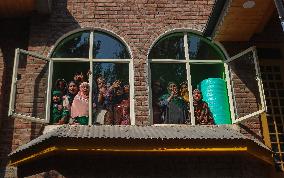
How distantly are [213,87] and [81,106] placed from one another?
9.40 feet

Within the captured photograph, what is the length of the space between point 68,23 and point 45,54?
2.98 feet

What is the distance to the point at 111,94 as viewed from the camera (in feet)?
28.3

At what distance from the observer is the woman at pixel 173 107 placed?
8.52 m

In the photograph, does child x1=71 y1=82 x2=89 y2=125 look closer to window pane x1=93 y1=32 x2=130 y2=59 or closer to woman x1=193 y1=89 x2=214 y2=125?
window pane x1=93 y1=32 x2=130 y2=59

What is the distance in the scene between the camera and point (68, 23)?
9.16 meters

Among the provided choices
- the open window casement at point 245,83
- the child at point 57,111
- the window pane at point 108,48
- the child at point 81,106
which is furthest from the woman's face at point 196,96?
the child at point 57,111

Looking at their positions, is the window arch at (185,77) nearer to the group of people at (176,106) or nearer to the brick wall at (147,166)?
the group of people at (176,106)

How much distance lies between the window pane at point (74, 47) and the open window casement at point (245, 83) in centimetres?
317

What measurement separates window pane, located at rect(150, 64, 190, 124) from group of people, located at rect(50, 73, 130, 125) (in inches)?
24.8

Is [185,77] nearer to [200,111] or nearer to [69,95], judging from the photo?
[200,111]

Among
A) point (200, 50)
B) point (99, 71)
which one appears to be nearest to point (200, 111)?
point (200, 50)

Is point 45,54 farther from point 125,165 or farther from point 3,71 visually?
point 125,165

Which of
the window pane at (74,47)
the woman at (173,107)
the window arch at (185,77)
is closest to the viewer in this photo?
the woman at (173,107)

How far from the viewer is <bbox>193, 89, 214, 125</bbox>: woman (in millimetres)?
8587
